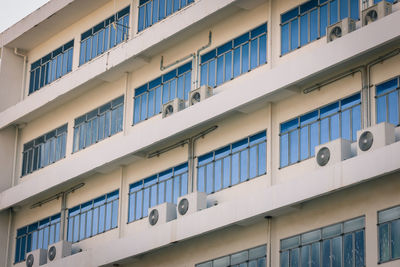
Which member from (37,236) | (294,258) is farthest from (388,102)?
(37,236)

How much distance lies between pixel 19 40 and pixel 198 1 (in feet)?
31.4

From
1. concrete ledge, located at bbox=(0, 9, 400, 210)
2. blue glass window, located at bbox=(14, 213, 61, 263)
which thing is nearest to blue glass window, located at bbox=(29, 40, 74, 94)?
concrete ledge, located at bbox=(0, 9, 400, 210)

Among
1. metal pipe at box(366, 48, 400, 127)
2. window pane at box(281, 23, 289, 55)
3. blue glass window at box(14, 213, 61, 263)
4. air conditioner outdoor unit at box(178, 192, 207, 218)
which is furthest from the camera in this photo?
blue glass window at box(14, 213, 61, 263)

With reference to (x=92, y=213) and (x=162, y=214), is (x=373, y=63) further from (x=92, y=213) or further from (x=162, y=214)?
(x=92, y=213)

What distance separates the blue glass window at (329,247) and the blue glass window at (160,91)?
646 centimetres

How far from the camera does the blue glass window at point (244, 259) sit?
81.5 ft

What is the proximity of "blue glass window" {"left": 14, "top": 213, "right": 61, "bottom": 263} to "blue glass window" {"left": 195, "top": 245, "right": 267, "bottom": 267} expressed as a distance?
7.64 m

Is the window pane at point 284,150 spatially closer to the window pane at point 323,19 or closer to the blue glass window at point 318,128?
the blue glass window at point 318,128

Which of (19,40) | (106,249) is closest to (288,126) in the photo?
(106,249)

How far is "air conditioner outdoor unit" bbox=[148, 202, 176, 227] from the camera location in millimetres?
27109

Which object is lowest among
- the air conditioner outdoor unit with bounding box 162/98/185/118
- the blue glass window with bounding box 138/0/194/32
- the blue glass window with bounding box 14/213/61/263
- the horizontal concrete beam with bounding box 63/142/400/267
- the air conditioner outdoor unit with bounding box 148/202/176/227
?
the horizontal concrete beam with bounding box 63/142/400/267

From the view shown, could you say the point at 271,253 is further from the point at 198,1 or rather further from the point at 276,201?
the point at 198,1

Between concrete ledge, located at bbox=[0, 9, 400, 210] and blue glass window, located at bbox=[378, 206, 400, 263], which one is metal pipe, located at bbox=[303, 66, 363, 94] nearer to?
concrete ledge, located at bbox=[0, 9, 400, 210]

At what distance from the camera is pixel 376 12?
23328 mm
